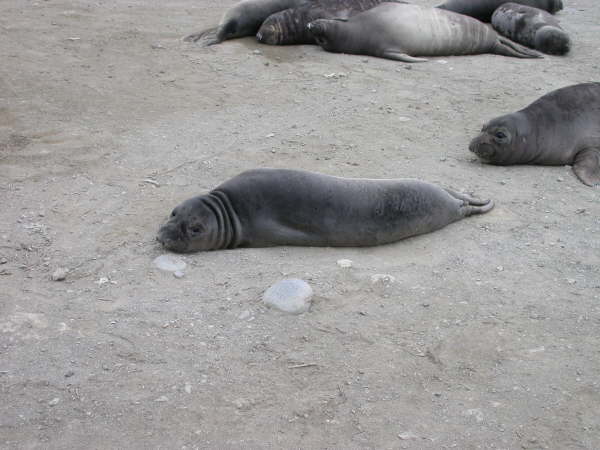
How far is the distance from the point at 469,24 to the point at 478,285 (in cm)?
568

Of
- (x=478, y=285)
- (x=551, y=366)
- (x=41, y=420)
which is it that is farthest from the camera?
(x=478, y=285)

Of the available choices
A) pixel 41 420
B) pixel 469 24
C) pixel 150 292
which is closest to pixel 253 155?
pixel 150 292

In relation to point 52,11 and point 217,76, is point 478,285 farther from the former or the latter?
point 52,11

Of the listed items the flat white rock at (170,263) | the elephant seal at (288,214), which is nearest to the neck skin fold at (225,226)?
the elephant seal at (288,214)

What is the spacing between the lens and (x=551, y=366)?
3486mm

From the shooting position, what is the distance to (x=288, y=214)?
451 cm

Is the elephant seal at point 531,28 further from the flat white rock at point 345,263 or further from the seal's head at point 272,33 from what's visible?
the flat white rock at point 345,263

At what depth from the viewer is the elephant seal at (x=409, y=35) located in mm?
8531

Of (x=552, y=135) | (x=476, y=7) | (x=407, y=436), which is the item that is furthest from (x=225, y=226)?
(x=476, y=7)

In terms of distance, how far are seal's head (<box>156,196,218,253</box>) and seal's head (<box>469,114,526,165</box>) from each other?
2.44 metres

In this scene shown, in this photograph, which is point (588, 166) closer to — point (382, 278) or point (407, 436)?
point (382, 278)

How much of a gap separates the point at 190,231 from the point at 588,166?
3.30 meters

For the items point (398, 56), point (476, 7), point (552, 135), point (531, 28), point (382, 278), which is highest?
point (476, 7)

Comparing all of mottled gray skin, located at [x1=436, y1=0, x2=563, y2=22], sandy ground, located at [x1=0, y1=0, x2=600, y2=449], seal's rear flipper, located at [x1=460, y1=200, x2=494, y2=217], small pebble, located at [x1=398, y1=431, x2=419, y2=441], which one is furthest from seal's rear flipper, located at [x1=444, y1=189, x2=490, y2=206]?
mottled gray skin, located at [x1=436, y1=0, x2=563, y2=22]
